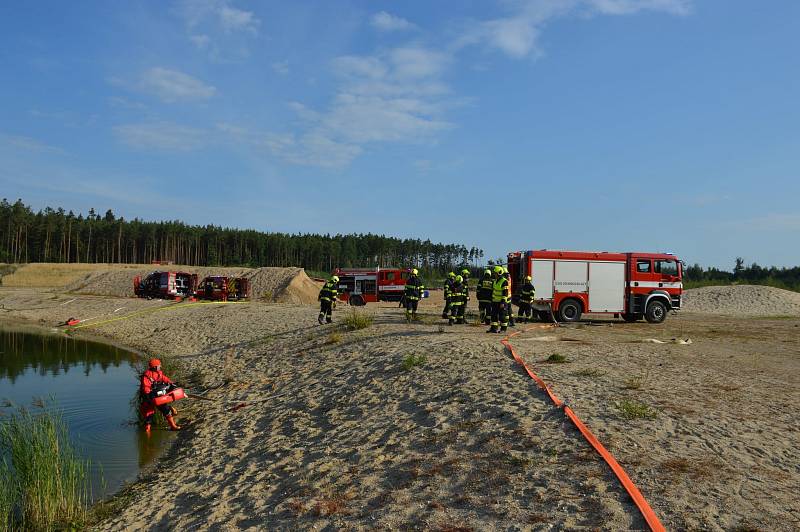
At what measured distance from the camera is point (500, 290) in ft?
54.9

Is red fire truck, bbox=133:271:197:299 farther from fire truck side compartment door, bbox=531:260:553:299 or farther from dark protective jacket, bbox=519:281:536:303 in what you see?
dark protective jacket, bbox=519:281:536:303

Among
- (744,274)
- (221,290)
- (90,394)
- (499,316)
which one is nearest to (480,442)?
(499,316)

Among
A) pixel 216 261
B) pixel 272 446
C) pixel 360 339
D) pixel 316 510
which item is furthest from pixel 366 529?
pixel 216 261

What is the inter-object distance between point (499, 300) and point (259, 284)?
3076cm

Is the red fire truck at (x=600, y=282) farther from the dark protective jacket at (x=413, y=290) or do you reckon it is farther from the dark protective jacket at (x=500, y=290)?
the dark protective jacket at (x=500, y=290)

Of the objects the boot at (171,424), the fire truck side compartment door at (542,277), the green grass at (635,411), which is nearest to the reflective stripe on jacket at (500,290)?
the fire truck side compartment door at (542,277)

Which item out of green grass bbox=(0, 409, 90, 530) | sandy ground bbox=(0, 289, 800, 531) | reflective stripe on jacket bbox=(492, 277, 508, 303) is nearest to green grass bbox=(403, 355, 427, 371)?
sandy ground bbox=(0, 289, 800, 531)

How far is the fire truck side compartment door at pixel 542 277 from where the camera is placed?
2177cm

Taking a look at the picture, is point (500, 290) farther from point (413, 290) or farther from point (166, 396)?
point (166, 396)

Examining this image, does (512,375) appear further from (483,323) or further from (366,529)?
(483,323)

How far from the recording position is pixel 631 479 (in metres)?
5.74

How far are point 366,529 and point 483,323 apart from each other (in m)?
14.9

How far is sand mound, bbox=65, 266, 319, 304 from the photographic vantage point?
41188mm

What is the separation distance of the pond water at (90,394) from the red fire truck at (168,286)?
40.7 feet
